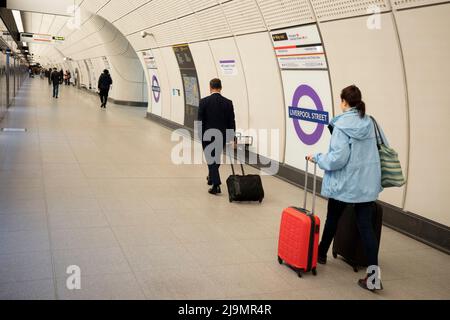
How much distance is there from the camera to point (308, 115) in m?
7.25

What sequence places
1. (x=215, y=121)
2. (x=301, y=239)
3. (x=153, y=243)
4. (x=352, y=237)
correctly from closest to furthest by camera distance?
(x=301, y=239) < (x=352, y=237) < (x=153, y=243) < (x=215, y=121)

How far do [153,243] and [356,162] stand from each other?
7.13 ft

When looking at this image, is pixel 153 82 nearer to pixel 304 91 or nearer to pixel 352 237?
pixel 304 91

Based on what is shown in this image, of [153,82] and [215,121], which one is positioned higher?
[153,82]

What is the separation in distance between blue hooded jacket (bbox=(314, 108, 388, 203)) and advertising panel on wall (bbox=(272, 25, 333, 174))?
2.95 meters

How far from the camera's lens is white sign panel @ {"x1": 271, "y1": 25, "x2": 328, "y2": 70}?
646 cm

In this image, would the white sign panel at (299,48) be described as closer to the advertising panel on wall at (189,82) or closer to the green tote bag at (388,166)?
the green tote bag at (388,166)

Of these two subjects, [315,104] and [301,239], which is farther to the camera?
[315,104]

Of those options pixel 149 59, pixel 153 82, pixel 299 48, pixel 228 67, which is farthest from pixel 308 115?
pixel 153 82

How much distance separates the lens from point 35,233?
4.66 m

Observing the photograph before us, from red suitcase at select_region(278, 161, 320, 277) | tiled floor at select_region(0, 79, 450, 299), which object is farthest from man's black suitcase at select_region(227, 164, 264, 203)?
red suitcase at select_region(278, 161, 320, 277)

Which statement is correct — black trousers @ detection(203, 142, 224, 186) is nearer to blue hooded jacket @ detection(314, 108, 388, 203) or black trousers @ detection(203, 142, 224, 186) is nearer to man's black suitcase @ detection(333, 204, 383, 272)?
man's black suitcase @ detection(333, 204, 383, 272)
